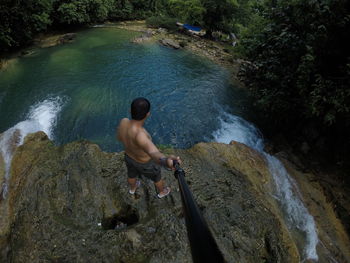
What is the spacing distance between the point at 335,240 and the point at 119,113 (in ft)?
25.7

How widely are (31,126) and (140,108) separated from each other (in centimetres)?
621

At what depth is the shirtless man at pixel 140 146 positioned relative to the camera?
268 centimetres

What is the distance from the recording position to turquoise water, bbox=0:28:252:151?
817cm

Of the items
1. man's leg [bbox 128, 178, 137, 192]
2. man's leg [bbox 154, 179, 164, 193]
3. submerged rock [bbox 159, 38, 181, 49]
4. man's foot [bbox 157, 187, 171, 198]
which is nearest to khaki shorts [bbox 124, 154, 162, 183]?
man's leg [bbox 154, 179, 164, 193]

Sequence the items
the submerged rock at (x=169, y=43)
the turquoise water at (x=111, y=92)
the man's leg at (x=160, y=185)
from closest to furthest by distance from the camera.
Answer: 1. the man's leg at (x=160, y=185)
2. the turquoise water at (x=111, y=92)
3. the submerged rock at (x=169, y=43)

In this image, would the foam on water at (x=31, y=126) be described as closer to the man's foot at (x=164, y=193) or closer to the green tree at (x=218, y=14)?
the man's foot at (x=164, y=193)

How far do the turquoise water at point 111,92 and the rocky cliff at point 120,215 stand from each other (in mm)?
2243

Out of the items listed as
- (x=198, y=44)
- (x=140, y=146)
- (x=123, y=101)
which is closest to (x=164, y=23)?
(x=198, y=44)

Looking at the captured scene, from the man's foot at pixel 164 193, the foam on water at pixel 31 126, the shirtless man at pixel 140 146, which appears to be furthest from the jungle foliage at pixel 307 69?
the foam on water at pixel 31 126

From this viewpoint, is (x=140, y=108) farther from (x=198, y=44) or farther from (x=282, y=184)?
(x=198, y=44)

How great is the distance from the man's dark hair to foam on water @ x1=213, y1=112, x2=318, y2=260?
4601mm

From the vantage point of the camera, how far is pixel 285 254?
394 centimetres

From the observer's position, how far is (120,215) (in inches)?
161

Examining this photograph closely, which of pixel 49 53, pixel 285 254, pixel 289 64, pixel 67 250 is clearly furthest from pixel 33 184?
pixel 49 53
